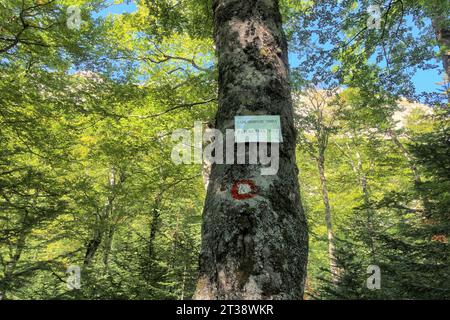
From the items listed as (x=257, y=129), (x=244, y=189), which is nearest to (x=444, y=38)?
(x=257, y=129)

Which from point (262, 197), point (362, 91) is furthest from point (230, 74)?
point (362, 91)

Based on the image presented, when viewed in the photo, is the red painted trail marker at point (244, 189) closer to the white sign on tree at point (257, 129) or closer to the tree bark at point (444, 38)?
the white sign on tree at point (257, 129)

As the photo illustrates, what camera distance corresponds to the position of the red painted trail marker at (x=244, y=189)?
148cm

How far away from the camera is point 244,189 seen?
1.50 metres

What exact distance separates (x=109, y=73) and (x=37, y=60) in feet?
5.20

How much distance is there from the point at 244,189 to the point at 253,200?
0.07 m

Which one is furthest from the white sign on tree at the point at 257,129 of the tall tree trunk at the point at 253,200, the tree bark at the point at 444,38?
the tree bark at the point at 444,38

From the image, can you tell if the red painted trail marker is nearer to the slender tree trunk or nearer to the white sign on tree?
the white sign on tree

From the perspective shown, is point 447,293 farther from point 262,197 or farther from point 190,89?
point 190,89

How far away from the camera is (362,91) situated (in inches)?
317

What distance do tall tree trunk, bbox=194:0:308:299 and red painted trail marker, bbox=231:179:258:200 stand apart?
0.02 m

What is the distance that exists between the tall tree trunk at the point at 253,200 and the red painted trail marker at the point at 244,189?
0.7 inches

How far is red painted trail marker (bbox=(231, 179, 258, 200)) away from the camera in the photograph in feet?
4.86

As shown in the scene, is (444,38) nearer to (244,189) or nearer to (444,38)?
(444,38)
